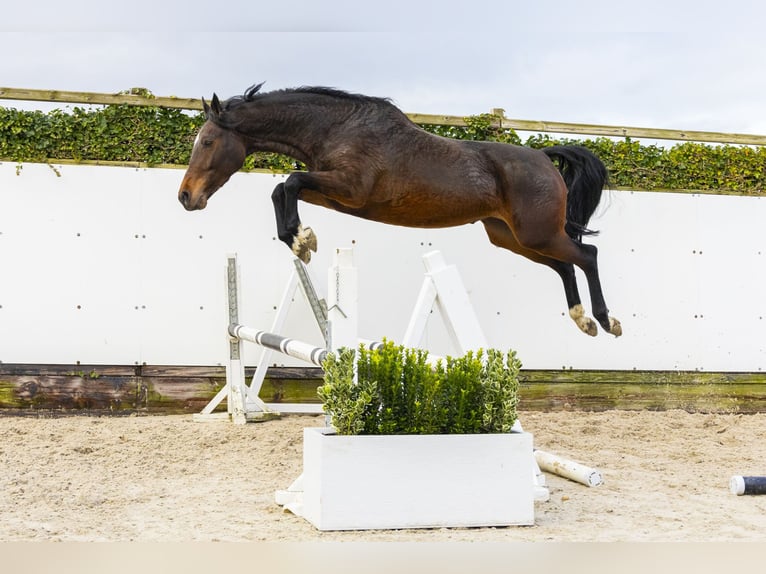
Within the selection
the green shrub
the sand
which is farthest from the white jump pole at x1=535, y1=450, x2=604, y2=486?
the green shrub

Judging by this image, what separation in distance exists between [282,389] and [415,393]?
3132mm

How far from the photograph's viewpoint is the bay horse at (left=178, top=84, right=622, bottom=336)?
3.09m

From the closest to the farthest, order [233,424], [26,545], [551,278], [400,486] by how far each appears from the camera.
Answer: [26,545] < [400,486] < [233,424] < [551,278]

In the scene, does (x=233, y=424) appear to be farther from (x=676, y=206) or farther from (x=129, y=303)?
(x=676, y=206)

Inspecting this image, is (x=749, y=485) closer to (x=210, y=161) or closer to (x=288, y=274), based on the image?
(x=210, y=161)

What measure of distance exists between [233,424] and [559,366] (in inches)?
101

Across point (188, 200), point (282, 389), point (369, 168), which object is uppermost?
point (369, 168)

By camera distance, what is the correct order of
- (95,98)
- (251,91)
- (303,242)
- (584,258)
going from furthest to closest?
(95,98), (584,258), (251,91), (303,242)

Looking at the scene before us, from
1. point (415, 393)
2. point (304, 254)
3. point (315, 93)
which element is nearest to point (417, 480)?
point (415, 393)

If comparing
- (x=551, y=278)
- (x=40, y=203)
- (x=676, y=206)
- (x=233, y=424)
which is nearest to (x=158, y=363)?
(x=233, y=424)

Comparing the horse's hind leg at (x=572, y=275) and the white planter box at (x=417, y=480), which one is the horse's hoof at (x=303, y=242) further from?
the horse's hind leg at (x=572, y=275)

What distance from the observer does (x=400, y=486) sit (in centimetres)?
298

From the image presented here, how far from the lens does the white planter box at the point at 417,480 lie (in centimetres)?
293

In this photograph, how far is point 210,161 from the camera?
309 cm
